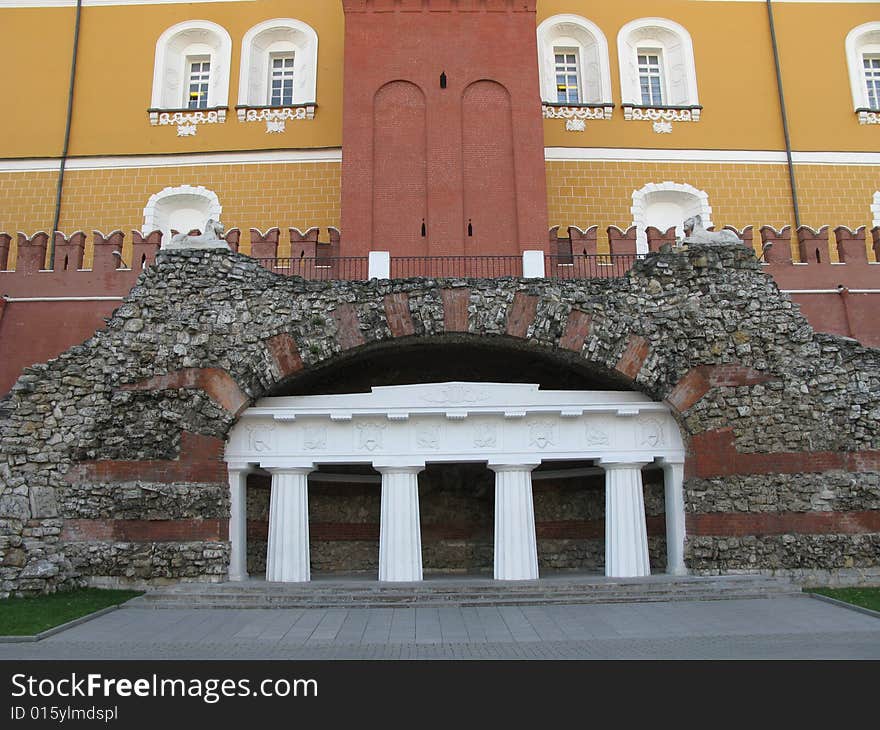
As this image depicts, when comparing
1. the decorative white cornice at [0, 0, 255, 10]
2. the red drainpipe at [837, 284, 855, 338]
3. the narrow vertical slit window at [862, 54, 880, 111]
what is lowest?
the red drainpipe at [837, 284, 855, 338]

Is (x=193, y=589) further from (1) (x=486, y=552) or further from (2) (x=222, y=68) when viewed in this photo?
(2) (x=222, y=68)

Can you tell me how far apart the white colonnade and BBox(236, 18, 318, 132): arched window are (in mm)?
12474

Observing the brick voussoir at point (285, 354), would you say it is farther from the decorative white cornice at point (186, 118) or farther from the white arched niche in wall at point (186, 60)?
the white arched niche in wall at point (186, 60)

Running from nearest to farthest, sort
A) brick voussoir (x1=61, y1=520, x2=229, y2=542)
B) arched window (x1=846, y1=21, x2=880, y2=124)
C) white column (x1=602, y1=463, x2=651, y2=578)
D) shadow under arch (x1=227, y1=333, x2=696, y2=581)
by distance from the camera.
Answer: brick voussoir (x1=61, y1=520, x2=229, y2=542), white column (x1=602, y1=463, x2=651, y2=578), shadow under arch (x1=227, y1=333, x2=696, y2=581), arched window (x1=846, y1=21, x2=880, y2=124)

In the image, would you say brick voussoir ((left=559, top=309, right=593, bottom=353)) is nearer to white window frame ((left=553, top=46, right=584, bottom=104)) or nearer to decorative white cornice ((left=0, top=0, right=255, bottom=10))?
white window frame ((left=553, top=46, right=584, bottom=104))

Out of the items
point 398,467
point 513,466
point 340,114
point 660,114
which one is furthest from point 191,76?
point 513,466

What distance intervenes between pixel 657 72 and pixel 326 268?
45.2 ft

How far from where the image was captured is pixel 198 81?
79.7 ft

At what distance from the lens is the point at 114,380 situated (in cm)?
1378

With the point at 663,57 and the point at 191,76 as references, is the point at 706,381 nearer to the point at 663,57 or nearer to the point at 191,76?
the point at 663,57

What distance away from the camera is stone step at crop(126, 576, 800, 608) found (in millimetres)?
12055

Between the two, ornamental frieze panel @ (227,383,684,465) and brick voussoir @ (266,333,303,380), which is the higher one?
brick voussoir @ (266,333,303,380)

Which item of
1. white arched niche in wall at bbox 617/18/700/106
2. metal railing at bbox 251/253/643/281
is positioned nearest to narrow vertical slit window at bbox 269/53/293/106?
metal railing at bbox 251/253/643/281

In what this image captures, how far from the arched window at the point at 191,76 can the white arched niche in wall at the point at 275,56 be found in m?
0.64
